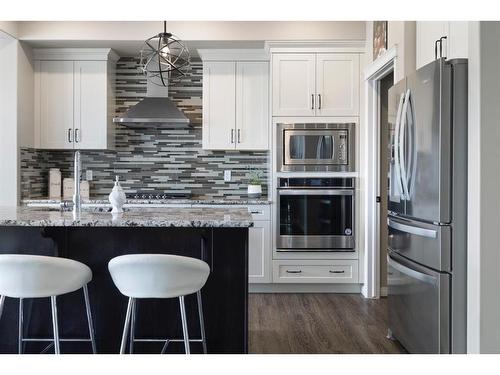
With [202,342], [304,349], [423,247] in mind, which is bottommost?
[304,349]

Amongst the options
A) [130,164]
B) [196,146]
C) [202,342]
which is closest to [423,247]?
[202,342]

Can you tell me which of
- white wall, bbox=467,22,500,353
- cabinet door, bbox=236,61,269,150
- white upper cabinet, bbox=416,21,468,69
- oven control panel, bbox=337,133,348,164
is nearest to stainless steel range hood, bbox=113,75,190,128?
cabinet door, bbox=236,61,269,150

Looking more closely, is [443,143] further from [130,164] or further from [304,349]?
[130,164]

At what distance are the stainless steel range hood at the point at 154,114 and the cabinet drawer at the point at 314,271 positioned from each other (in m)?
1.69

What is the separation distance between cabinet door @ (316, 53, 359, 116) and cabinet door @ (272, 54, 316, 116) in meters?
0.07

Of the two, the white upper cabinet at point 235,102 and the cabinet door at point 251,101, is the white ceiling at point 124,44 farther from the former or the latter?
the cabinet door at point 251,101

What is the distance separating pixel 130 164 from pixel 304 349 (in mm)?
2950

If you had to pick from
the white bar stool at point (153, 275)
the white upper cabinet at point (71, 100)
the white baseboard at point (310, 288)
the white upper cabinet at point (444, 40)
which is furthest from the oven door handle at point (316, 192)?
the white bar stool at point (153, 275)

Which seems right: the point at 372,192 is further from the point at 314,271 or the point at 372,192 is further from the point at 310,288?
the point at 310,288

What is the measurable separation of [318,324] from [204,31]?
278 cm

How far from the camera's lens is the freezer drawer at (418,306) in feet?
7.82

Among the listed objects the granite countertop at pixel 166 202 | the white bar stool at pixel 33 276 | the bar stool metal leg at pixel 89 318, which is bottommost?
the bar stool metal leg at pixel 89 318
